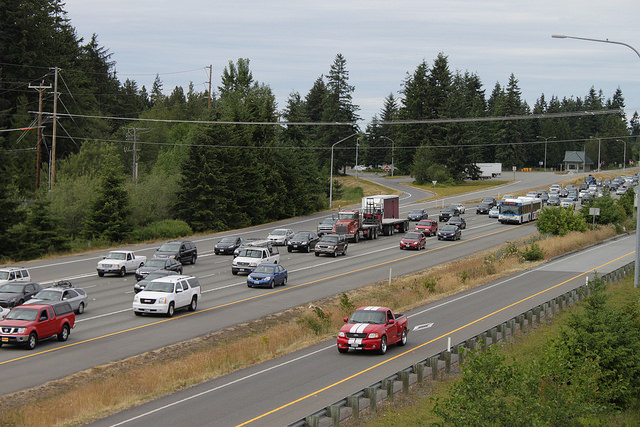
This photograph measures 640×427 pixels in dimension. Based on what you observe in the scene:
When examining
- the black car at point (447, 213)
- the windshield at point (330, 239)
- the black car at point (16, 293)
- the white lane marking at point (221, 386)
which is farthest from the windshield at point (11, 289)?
the black car at point (447, 213)

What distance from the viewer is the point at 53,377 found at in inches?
915

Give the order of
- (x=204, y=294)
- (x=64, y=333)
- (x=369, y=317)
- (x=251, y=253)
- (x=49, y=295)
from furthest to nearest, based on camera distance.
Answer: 1. (x=251, y=253)
2. (x=204, y=294)
3. (x=49, y=295)
4. (x=64, y=333)
5. (x=369, y=317)

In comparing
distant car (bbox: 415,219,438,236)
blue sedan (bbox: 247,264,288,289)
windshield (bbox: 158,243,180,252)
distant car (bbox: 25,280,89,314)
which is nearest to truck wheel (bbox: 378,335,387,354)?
distant car (bbox: 25,280,89,314)

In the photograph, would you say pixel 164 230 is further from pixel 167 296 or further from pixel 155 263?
Result: pixel 167 296

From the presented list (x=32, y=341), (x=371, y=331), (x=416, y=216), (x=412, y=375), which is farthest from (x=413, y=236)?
(x=412, y=375)

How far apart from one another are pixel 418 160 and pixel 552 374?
387 feet

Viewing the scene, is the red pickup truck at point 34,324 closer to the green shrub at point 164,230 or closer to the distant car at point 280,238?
the distant car at point 280,238

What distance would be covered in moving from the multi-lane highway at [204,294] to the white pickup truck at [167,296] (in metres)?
0.49

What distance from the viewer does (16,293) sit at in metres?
34.0

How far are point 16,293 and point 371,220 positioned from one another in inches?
1530

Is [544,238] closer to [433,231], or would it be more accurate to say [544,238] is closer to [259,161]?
[433,231]

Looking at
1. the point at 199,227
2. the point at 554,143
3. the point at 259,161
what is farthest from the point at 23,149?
the point at 554,143

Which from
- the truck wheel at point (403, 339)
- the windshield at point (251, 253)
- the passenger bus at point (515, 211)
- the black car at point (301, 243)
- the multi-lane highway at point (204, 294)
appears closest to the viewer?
the multi-lane highway at point (204, 294)

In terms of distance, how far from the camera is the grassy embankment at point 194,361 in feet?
63.7
